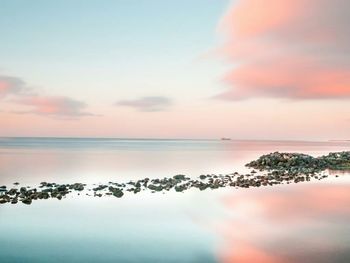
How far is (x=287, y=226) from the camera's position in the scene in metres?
15.5

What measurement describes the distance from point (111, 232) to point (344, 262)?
867 centimetres

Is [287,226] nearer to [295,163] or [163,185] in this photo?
[163,185]

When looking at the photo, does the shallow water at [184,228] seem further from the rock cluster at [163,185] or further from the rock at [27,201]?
the rock cluster at [163,185]

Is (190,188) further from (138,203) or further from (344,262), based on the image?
(344,262)

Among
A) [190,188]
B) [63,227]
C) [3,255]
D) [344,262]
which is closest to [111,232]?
[63,227]

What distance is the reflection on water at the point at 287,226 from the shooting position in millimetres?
12000

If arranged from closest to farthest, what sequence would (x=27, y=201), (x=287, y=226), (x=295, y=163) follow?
(x=287, y=226)
(x=27, y=201)
(x=295, y=163)

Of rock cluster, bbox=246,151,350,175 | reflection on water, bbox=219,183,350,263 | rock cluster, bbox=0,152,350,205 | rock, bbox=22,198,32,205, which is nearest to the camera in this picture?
reflection on water, bbox=219,183,350,263

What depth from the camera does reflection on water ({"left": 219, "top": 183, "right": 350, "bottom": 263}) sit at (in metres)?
12.0

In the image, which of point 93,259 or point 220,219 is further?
point 220,219

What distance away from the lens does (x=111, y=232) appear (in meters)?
14.7

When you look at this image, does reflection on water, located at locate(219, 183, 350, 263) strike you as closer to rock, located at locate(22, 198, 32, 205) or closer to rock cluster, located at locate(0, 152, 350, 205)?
rock cluster, located at locate(0, 152, 350, 205)

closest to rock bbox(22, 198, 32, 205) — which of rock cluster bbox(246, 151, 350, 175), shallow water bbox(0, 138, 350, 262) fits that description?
shallow water bbox(0, 138, 350, 262)

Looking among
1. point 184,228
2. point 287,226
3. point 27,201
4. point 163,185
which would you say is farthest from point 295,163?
point 27,201
